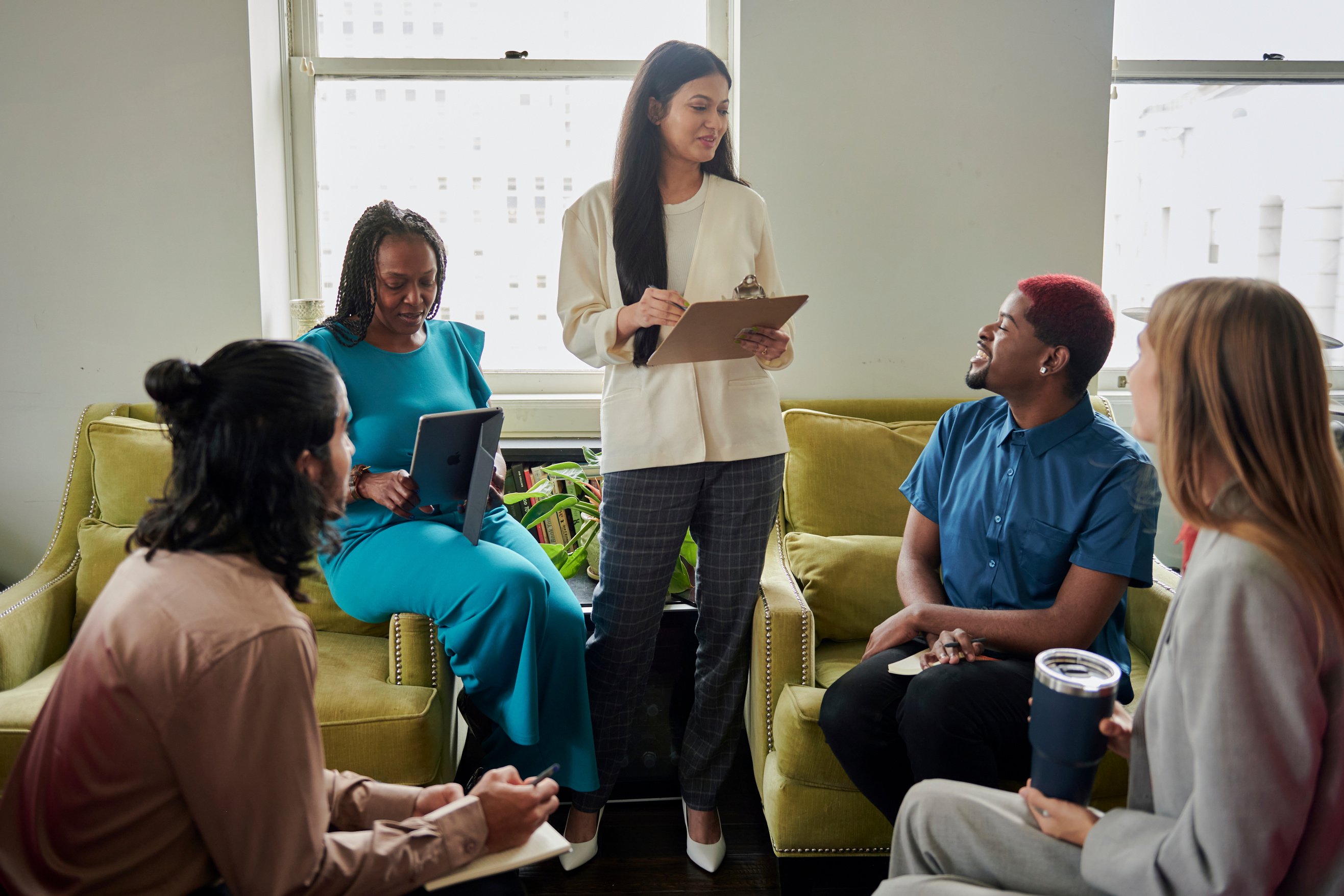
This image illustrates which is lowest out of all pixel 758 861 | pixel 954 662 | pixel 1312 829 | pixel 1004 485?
pixel 758 861

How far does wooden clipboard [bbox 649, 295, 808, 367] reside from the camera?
5.50ft

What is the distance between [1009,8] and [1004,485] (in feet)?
5.27

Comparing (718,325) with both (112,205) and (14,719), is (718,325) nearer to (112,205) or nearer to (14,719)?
(14,719)

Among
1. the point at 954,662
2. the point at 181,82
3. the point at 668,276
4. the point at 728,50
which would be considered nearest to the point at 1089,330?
the point at 954,662

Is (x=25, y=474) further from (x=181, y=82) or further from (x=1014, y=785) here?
(x=1014, y=785)

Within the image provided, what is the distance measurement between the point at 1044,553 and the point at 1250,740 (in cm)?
84

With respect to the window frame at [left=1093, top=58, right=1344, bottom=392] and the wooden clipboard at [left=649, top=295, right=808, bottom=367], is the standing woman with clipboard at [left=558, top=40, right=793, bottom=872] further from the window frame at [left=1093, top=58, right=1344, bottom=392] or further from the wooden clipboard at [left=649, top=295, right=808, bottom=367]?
the window frame at [left=1093, top=58, right=1344, bottom=392]

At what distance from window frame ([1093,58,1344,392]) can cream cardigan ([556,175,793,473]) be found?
1510 mm

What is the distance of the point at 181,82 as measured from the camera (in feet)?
8.59

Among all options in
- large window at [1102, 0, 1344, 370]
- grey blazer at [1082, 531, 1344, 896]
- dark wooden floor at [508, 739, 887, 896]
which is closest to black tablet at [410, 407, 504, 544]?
dark wooden floor at [508, 739, 887, 896]

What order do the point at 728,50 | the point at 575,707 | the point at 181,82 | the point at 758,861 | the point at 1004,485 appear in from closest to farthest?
1. the point at 1004,485
2. the point at 575,707
3. the point at 758,861
4. the point at 181,82
5. the point at 728,50

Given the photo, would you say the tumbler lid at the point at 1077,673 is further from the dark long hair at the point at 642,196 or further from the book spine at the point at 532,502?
the book spine at the point at 532,502

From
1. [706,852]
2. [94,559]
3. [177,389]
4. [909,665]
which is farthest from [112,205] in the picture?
[909,665]

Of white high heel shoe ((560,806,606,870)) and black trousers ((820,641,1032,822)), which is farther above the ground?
black trousers ((820,641,1032,822))
